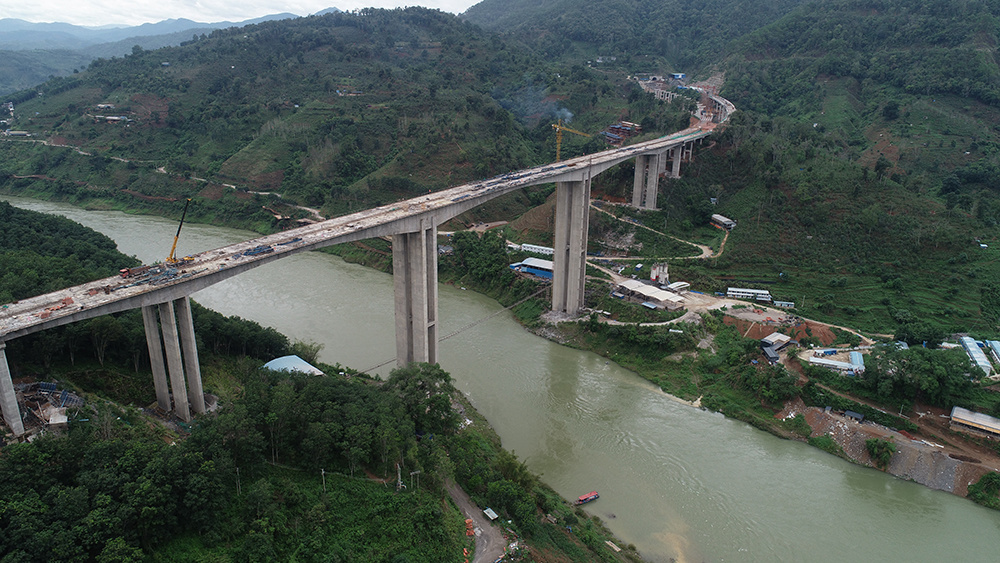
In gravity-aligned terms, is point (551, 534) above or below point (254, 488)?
below

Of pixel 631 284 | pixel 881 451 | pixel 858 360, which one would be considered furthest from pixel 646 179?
pixel 881 451

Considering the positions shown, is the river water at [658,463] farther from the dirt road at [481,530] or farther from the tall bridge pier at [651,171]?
the tall bridge pier at [651,171]

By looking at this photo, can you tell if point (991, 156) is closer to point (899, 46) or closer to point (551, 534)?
point (899, 46)

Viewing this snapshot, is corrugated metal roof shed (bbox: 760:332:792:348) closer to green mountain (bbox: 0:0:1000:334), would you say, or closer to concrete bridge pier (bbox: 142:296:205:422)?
green mountain (bbox: 0:0:1000:334)

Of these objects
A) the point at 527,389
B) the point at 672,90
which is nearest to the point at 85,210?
the point at 527,389

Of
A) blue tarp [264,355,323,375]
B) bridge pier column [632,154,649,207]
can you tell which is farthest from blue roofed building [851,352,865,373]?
blue tarp [264,355,323,375]

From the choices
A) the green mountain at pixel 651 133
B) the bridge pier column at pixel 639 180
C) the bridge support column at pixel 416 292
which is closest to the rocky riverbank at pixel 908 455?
the green mountain at pixel 651 133
